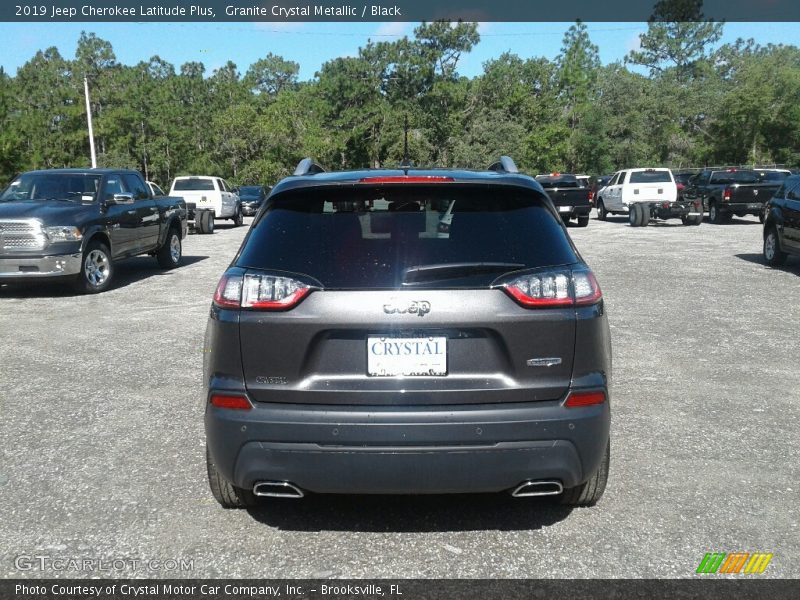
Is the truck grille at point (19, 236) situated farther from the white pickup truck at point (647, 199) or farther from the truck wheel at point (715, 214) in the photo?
the truck wheel at point (715, 214)

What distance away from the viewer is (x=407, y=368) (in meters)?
3.28

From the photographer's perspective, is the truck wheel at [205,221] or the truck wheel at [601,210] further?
the truck wheel at [601,210]

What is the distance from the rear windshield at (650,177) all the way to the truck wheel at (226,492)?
2547 cm

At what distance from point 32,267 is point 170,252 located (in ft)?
13.8

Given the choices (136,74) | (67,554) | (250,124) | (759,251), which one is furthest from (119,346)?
(136,74)

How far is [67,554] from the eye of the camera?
3492mm

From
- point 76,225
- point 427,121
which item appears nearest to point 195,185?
point 76,225

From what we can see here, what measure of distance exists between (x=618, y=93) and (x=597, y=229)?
53914 mm

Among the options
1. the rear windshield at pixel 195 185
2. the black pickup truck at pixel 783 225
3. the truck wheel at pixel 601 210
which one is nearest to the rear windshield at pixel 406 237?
the black pickup truck at pixel 783 225

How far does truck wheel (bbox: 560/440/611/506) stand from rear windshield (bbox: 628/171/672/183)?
2484 cm

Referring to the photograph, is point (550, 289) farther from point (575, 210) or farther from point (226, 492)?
point (575, 210)

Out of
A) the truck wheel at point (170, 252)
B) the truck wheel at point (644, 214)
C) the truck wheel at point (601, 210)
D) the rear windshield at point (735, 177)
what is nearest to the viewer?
the truck wheel at point (170, 252)

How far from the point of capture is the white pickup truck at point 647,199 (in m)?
25.5

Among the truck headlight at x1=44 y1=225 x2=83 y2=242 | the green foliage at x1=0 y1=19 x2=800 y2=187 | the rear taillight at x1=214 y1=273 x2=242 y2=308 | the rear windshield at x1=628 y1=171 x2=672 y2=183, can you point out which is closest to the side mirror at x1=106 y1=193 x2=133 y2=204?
the truck headlight at x1=44 y1=225 x2=83 y2=242
